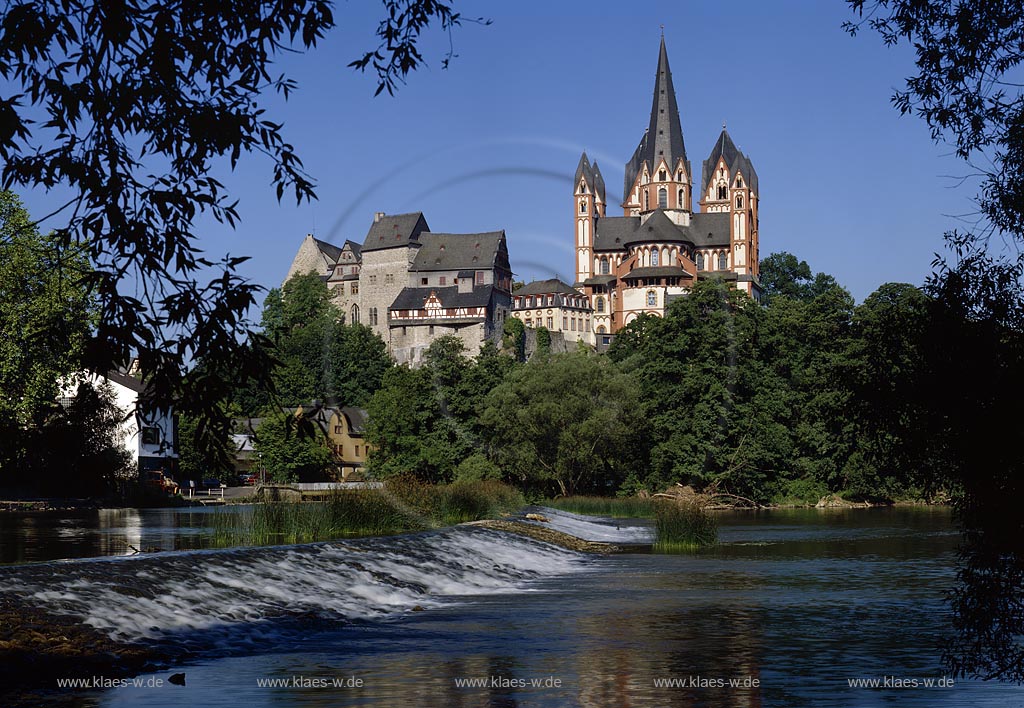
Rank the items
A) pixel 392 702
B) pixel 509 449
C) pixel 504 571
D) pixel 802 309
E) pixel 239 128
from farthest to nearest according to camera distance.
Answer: pixel 802 309, pixel 509 449, pixel 504 571, pixel 392 702, pixel 239 128

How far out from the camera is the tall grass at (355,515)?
109 feet

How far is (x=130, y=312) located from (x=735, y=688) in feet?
27.2

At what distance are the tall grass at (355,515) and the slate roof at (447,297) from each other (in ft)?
464

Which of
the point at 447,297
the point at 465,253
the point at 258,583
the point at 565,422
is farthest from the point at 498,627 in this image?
the point at 465,253

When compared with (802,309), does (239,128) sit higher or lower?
lower

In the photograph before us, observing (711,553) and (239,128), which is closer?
(239,128)

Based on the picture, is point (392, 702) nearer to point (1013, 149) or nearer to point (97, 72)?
point (97, 72)

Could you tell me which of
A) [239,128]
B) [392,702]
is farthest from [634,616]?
[239,128]

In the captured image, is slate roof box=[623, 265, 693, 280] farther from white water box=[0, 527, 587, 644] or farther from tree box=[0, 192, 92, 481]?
white water box=[0, 527, 587, 644]

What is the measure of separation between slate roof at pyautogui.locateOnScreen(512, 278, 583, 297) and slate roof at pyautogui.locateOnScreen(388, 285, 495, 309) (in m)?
8.77

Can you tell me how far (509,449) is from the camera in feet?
277

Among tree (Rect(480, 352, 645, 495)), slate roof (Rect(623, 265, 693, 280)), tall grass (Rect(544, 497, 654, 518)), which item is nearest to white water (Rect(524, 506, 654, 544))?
tall grass (Rect(544, 497, 654, 518))

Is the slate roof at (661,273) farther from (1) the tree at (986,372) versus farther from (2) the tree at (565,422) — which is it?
(1) the tree at (986,372)

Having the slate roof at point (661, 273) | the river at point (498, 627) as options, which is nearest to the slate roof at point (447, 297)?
the slate roof at point (661, 273)
